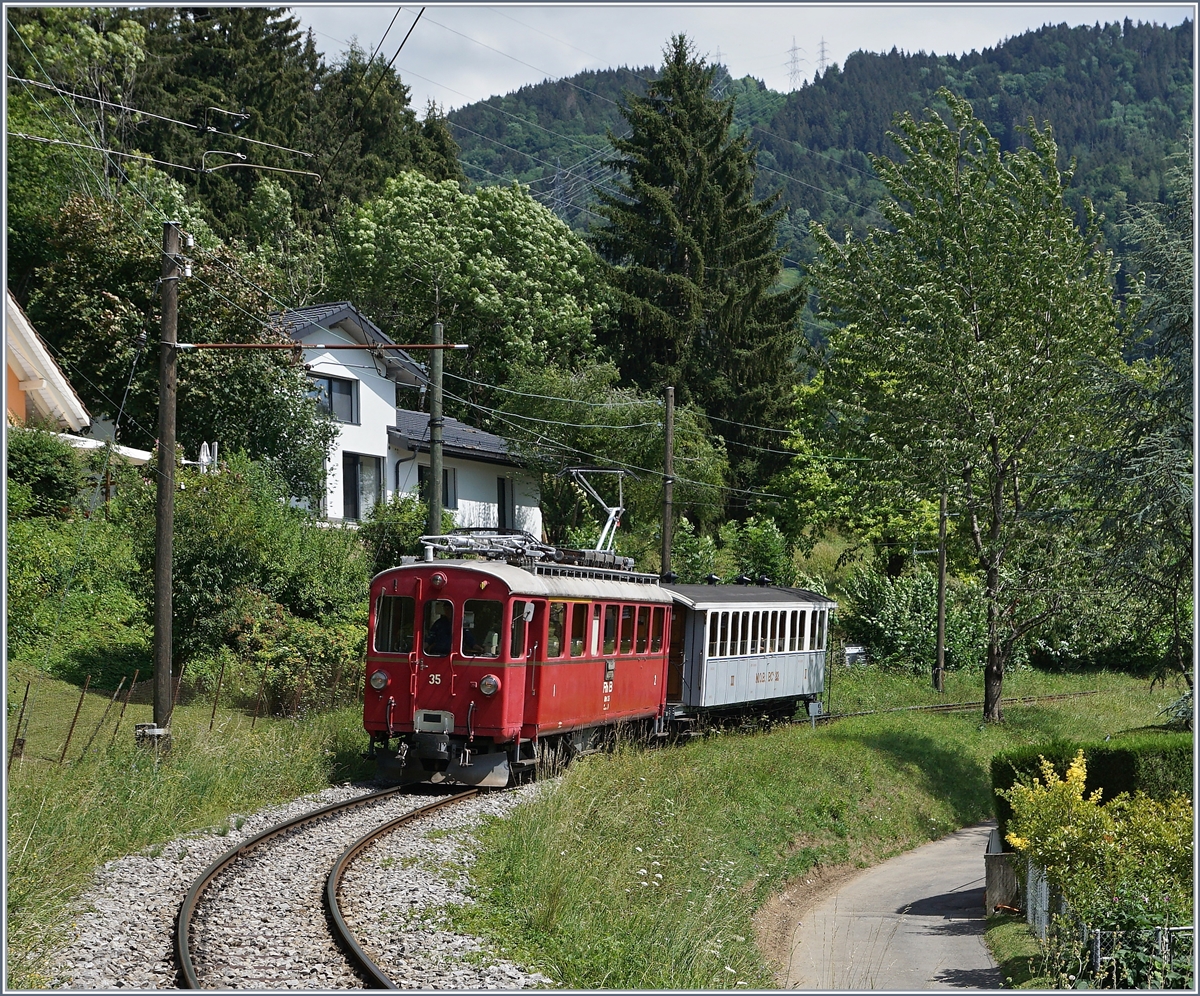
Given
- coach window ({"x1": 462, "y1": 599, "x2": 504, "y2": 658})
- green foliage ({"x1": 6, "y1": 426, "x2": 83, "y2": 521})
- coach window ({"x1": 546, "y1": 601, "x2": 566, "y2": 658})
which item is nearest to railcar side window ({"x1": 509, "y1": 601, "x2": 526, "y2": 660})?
coach window ({"x1": 462, "y1": 599, "x2": 504, "y2": 658})

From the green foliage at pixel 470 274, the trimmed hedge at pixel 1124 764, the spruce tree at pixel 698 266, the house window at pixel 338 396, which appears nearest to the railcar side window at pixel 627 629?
the trimmed hedge at pixel 1124 764

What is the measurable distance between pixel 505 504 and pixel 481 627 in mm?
27774

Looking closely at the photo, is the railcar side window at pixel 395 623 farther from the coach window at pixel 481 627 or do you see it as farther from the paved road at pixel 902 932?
the paved road at pixel 902 932

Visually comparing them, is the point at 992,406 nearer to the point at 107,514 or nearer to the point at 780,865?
the point at 780,865

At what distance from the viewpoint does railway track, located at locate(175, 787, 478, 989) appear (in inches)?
342

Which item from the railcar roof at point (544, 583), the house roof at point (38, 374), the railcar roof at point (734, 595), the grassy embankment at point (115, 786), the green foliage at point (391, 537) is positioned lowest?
the grassy embankment at point (115, 786)

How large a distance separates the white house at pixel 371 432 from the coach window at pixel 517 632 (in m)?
16.7

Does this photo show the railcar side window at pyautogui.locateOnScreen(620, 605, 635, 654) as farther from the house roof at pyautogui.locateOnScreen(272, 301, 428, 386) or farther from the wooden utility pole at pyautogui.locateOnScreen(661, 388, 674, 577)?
the house roof at pyautogui.locateOnScreen(272, 301, 428, 386)

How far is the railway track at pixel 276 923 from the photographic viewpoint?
870 centimetres

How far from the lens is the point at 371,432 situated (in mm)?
36594

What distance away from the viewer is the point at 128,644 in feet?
75.6

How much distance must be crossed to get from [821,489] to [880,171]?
1753cm

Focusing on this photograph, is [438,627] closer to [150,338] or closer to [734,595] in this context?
[734,595]

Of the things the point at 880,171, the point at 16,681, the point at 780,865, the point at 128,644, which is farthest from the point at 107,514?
the point at 880,171
